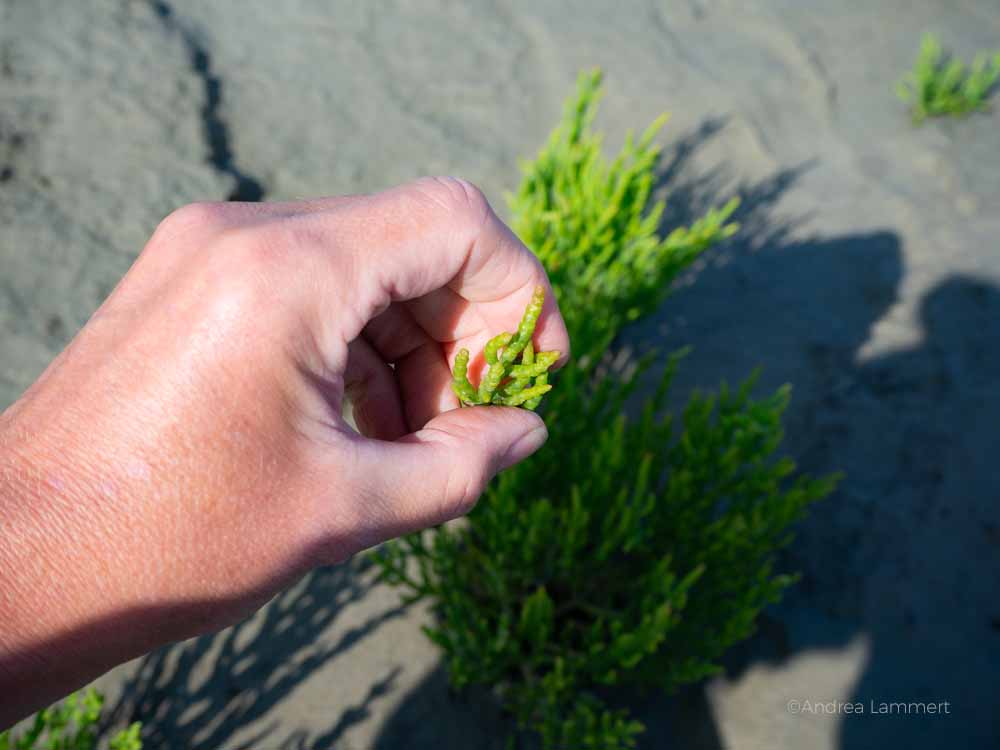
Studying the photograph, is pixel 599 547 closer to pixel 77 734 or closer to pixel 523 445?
pixel 523 445

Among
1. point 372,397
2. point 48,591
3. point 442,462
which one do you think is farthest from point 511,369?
point 48,591

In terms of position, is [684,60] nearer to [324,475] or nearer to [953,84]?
[953,84]

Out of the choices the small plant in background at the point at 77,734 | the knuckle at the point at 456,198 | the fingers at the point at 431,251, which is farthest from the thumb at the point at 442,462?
the small plant in background at the point at 77,734

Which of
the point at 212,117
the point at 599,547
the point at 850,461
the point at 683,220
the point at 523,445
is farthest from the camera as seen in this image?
the point at 683,220

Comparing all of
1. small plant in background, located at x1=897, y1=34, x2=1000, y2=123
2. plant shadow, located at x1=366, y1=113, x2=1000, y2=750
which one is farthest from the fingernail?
small plant in background, located at x1=897, y1=34, x2=1000, y2=123

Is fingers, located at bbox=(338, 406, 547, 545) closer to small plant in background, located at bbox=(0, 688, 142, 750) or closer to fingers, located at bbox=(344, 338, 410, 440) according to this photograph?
fingers, located at bbox=(344, 338, 410, 440)
